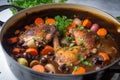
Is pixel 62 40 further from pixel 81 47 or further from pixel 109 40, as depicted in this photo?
pixel 109 40

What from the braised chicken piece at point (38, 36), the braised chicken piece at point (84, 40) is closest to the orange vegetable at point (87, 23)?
the braised chicken piece at point (84, 40)

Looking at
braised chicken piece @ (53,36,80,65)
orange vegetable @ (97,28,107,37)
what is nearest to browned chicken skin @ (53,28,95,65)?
braised chicken piece @ (53,36,80,65)

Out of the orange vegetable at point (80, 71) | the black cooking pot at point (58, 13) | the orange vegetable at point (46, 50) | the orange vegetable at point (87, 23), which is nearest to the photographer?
the orange vegetable at point (80, 71)

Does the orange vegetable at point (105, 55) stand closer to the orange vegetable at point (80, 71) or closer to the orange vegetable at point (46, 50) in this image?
the orange vegetable at point (80, 71)

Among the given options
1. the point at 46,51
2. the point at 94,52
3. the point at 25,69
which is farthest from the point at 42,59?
the point at 94,52

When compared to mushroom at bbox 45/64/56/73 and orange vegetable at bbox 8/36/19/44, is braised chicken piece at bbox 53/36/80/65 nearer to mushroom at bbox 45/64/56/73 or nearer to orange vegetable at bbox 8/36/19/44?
mushroom at bbox 45/64/56/73

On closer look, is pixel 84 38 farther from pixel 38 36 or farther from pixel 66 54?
pixel 38 36
